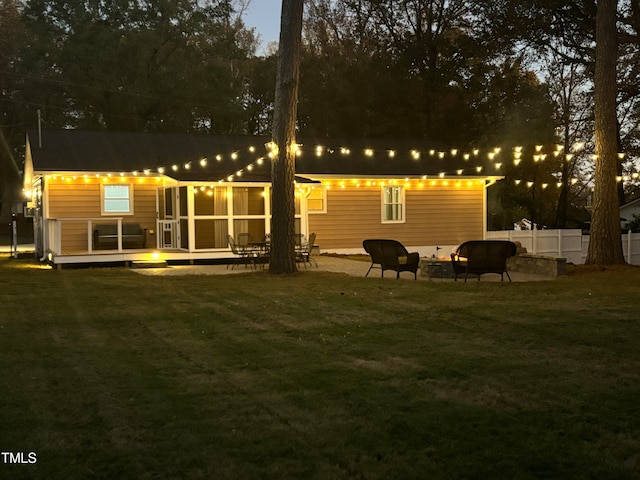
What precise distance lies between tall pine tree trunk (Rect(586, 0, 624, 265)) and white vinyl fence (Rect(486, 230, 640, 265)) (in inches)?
165

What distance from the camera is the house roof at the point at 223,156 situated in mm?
18453

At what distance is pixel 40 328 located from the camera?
803cm

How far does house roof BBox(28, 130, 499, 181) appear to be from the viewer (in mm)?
18453

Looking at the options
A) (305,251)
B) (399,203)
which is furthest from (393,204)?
(305,251)

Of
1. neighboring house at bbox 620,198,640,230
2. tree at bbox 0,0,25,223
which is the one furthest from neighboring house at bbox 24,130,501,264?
tree at bbox 0,0,25,223

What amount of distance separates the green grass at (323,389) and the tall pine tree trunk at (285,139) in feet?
13.6

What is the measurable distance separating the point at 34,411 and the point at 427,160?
63.4 ft

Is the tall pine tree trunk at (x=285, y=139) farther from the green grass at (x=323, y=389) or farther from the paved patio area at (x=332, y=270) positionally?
the green grass at (x=323, y=389)

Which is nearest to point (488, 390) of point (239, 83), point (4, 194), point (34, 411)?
point (34, 411)

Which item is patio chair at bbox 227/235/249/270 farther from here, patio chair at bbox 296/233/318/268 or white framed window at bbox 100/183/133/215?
white framed window at bbox 100/183/133/215

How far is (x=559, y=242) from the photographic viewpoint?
68.6 ft

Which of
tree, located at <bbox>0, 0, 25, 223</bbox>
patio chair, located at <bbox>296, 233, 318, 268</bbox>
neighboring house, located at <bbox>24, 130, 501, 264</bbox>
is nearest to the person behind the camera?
patio chair, located at <bbox>296, 233, 318, 268</bbox>

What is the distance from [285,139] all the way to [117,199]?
7213mm

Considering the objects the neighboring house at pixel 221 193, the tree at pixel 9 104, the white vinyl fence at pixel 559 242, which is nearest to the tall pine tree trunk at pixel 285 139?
the neighboring house at pixel 221 193
